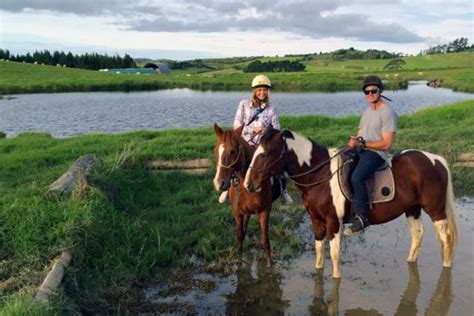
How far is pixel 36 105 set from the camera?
3709 cm

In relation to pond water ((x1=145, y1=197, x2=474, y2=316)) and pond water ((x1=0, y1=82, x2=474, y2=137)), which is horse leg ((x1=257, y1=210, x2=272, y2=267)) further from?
pond water ((x1=0, y1=82, x2=474, y2=137))

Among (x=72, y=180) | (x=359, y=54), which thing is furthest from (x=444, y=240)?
(x=359, y=54)

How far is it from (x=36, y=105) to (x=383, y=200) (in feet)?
121

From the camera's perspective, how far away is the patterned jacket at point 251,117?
6422 millimetres

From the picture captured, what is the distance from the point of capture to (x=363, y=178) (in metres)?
5.72

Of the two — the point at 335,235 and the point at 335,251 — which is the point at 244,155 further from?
the point at 335,251

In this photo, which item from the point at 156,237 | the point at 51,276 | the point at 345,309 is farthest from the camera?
the point at 156,237

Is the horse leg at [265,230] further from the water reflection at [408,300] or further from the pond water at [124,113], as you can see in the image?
the pond water at [124,113]

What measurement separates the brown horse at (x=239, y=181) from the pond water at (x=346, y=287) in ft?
1.76

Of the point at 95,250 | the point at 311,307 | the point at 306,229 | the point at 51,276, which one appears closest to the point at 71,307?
the point at 51,276

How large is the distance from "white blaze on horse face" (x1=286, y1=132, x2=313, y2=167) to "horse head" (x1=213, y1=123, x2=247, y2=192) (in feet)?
2.17

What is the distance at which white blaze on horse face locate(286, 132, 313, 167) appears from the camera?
5.87m

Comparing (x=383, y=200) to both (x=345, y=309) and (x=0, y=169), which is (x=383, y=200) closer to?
(x=345, y=309)

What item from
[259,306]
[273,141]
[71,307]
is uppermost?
[273,141]
